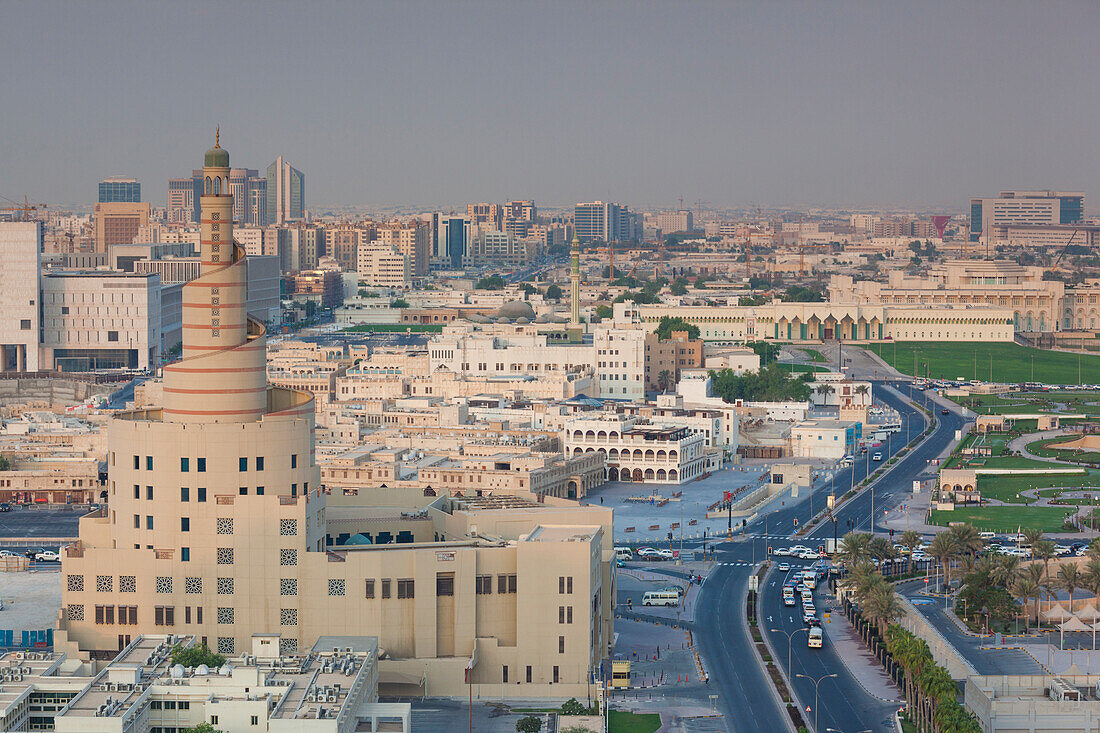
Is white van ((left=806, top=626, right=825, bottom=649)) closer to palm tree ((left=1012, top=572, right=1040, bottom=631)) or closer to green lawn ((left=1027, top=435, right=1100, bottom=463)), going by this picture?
palm tree ((left=1012, top=572, right=1040, bottom=631))

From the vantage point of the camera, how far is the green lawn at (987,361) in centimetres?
15138

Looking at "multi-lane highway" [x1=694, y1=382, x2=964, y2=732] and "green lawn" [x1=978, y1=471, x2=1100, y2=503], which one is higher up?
"green lawn" [x1=978, y1=471, x2=1100, y2=503]

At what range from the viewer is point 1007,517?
86.2 metres

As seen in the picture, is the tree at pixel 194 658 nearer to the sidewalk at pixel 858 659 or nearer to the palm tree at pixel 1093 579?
the sidewalk at pixel 858 659

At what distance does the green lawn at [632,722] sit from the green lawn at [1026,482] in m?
43.2

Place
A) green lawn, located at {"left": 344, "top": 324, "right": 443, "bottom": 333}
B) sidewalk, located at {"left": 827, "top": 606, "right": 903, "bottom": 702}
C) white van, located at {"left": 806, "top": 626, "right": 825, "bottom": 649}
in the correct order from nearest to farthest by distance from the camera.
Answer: sidewalk, located at {"left": 827, "top": 606, "right": 903, "bottom": 702} → white van, located at {"left": 806, "top": 626, "right": 825, "bottom": 649} → green lawn, located at {"left": 344, "top": 324, "right": 443, "bottom": 333}

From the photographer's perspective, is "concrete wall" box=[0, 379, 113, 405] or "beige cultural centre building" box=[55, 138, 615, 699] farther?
"concrete wall" box=[0, 379, 113, 405]

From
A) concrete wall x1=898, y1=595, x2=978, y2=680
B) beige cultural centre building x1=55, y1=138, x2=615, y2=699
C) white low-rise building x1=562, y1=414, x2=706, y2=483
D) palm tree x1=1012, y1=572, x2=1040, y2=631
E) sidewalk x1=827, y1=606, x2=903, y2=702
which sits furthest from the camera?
white low-rise building x1=562, y1=414, x2=706, y2=483

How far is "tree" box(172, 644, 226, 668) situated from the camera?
4788cm

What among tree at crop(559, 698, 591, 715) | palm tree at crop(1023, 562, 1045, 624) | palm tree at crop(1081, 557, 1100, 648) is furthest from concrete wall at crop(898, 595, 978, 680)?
tree at crop(559, 698, 591, 715)

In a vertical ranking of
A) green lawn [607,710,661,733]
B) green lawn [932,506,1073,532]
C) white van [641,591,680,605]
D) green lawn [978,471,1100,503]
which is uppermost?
green lawn [978,471,1100,503]

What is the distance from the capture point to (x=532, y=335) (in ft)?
454

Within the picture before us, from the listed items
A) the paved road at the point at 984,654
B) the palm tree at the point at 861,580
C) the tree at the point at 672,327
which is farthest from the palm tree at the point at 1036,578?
the tree at the point at 672,327

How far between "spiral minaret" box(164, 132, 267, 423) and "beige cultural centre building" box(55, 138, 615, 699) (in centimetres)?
4
